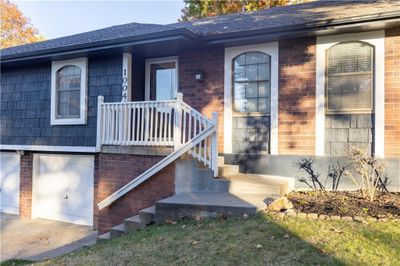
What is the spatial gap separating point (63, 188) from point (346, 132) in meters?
7.21

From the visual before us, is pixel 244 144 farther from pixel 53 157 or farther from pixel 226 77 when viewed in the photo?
pixel 53 157

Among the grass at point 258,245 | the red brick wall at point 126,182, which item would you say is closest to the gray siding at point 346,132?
the grass at point 258,245

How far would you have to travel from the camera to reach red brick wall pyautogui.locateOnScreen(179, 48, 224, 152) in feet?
26.7

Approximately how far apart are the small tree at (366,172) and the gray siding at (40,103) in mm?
5333

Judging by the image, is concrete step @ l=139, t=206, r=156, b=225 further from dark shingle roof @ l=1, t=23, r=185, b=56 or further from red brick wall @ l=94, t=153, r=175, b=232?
dark shingle roof @ l=1, t=23, r=185, b=56

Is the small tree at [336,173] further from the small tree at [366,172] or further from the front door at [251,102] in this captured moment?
the front door at [251,102]

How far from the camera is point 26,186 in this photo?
33.1 feet

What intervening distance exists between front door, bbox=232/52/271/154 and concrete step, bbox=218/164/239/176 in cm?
48

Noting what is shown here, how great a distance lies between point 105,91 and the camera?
8.82 m

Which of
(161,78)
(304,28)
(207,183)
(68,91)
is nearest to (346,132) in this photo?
(304,28)

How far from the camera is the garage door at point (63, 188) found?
9.22 meters

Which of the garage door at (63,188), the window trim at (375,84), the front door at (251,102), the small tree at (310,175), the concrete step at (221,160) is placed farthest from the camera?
the garage door at (63,188)

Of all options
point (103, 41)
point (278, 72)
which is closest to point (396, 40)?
point (278, 72)

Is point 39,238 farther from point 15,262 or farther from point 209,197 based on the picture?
point 209,197
